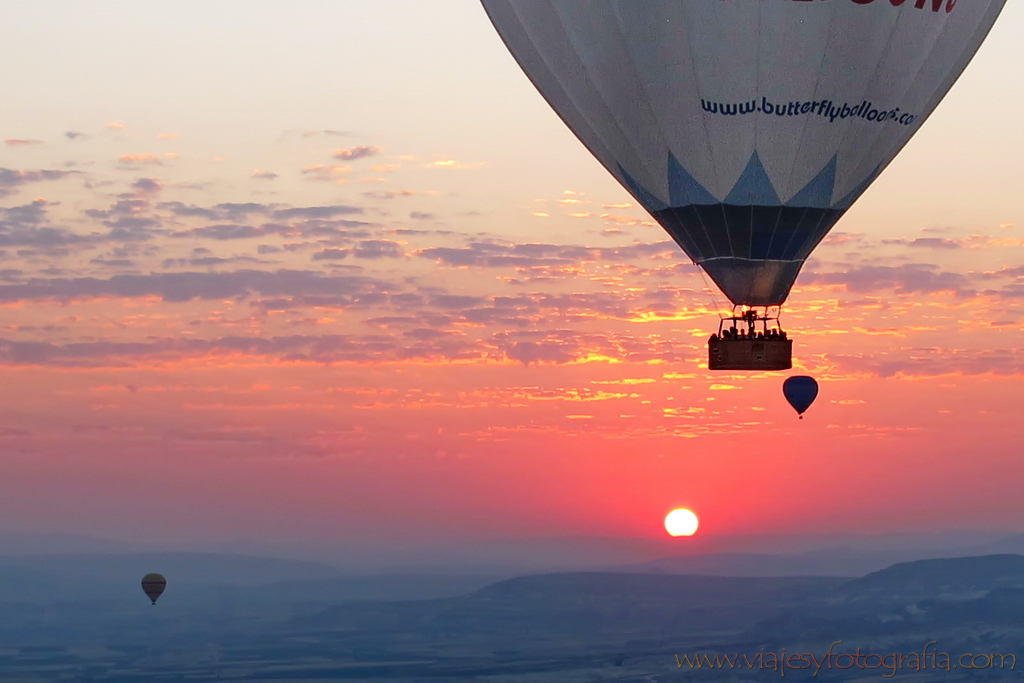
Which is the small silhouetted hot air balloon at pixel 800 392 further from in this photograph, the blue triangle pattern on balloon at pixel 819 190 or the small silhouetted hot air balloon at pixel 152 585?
the small silhouetted hot air balloon at pixel 152 585

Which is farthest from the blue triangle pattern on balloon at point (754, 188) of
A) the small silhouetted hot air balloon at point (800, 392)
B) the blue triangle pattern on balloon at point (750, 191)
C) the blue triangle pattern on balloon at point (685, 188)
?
the small silhouetted hot air balloon at point (800, 392)

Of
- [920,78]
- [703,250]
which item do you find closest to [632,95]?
[703,250]

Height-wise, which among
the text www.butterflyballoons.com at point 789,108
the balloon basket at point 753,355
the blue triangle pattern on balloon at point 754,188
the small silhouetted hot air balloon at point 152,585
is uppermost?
the text www.butterflyballoons.com at point 789,108

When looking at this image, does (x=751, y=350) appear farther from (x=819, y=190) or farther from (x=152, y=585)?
(x=152, y=585)

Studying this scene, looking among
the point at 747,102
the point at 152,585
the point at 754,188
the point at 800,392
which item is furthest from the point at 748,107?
the point at 152,585

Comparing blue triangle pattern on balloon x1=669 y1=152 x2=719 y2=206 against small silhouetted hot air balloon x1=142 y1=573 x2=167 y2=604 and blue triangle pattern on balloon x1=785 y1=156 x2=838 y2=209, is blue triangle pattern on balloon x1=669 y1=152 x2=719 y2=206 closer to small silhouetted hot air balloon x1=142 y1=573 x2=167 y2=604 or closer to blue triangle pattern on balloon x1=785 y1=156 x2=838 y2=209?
blue triangle pattern on balloon x1=785 y1=156 x2=838 y2=209

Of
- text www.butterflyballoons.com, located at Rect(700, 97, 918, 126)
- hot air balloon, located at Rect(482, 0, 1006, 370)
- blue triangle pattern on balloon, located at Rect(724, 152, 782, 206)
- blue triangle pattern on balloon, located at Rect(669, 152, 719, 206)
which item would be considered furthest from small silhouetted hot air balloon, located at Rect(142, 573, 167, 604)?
text www.butterflyballoons.com, located at Rect(700, 97, 918, 126)
